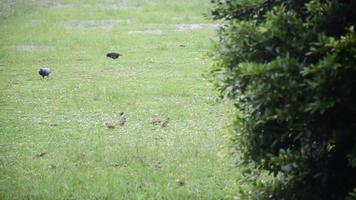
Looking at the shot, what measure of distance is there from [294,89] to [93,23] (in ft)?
60.5

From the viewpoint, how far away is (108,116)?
9164 mm

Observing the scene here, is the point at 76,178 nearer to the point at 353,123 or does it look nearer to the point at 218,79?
the point at 218,79

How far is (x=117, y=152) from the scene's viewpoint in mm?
7125

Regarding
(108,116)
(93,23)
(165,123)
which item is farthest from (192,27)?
(165,123)

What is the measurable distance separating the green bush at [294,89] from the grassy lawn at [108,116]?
370 mm

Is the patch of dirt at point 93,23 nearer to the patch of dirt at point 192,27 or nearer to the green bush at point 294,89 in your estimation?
the patch of dirt at point 192,27

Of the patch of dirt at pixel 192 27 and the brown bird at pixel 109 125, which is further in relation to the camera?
the patch of dirt at pixel 192 27

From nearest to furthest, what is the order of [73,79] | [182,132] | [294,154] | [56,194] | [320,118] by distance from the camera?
[320,118], [294,154], [56,194], [182,132], [73,79]

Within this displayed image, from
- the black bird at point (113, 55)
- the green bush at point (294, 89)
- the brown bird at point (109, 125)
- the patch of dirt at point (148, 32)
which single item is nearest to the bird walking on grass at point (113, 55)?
the black bird at point (113, 55)

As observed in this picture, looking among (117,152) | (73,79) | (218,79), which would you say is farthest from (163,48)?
(218,79)

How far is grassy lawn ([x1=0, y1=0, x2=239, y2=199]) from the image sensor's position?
6074mm

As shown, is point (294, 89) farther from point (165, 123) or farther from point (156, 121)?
point (156, 121)

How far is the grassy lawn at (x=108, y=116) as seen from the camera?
239 inches

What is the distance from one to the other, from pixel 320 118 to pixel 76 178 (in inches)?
135
